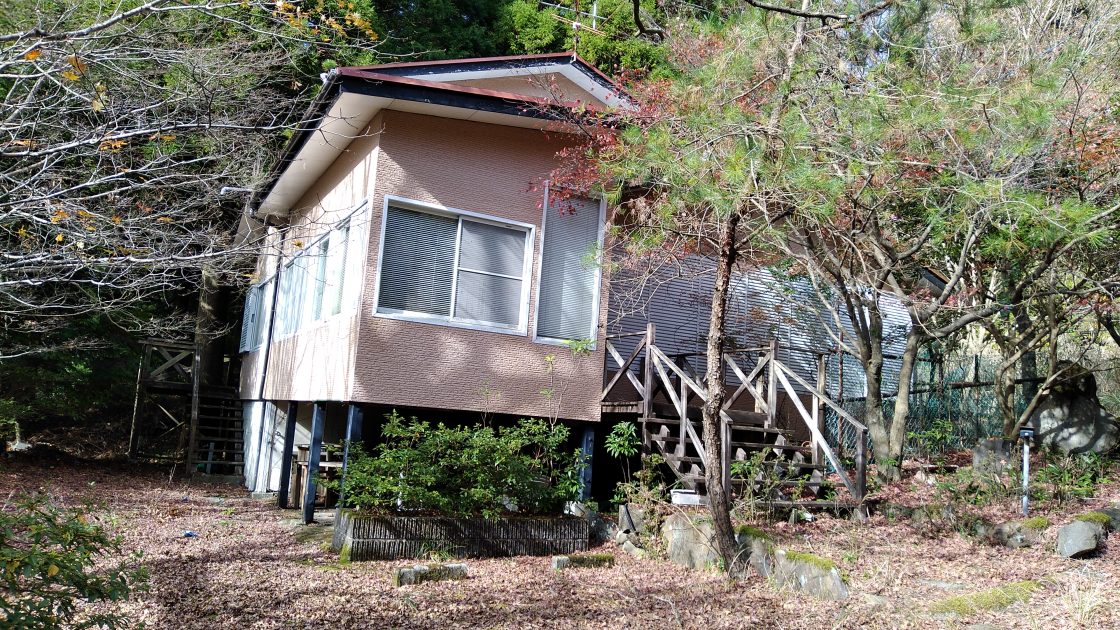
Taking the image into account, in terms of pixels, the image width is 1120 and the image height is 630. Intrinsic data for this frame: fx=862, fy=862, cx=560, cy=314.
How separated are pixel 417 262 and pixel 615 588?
401 centimetres

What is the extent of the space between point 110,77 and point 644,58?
588 inches

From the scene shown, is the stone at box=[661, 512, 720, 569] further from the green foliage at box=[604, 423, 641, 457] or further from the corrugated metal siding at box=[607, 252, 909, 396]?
the corrugated metal siding at box=[607, 252, 909, 396]

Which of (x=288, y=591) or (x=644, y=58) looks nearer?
(x=288, y=591)

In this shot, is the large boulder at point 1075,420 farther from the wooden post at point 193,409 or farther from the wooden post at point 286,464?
the wooden post at point 193,409

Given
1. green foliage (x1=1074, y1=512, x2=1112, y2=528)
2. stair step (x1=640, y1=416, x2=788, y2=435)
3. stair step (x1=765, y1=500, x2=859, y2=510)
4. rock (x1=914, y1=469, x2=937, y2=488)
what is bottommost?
stair step (x1=765, y1=500, x2=859, y2=510)

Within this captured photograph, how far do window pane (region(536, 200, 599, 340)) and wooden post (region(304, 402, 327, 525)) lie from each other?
8.67ft

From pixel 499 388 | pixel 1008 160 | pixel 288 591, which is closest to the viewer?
pixel 288 591

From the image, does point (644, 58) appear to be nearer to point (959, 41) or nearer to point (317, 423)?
point (959, 41)

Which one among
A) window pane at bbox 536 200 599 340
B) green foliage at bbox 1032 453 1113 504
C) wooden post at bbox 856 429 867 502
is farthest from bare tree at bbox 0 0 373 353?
green foliage at bbox 1032 453 1113 504

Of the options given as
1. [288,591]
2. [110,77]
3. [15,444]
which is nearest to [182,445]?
[15,444]

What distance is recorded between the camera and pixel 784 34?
8.39 m

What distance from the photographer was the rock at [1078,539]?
762cm

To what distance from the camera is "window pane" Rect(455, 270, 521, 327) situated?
9336 millimetres

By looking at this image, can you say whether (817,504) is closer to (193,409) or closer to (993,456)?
(993,456)
